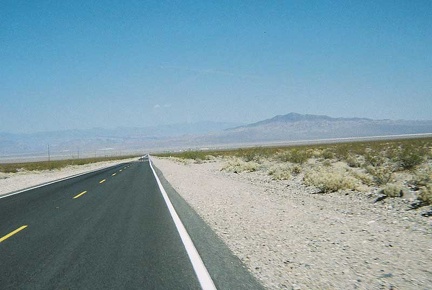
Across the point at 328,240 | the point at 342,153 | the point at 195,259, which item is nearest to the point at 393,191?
the point at 328,240

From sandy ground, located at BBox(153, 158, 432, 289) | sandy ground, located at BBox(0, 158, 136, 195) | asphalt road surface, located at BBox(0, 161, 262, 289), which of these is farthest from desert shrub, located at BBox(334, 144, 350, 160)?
sandy ground, located at BBox(0, 158, 136, 195)

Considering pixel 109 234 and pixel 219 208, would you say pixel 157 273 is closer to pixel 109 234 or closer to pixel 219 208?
pixel 109 234

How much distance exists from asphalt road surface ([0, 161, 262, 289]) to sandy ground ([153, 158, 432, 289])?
1.67 feet

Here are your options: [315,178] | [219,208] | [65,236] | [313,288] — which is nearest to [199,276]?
[313,288]

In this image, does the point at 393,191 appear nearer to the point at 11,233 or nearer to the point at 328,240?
the point at 328,240

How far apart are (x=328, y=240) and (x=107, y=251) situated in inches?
151

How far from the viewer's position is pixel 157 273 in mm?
5141

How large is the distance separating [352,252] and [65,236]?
539cm

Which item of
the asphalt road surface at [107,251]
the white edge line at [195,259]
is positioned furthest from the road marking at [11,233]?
the white edge line at [195,259]

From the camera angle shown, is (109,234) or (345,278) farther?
(109,234)

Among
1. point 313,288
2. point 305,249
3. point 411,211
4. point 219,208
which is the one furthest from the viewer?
point 219,208

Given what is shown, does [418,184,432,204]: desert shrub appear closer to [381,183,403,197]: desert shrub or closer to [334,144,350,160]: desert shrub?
[381,183,403,197]: desert shrub

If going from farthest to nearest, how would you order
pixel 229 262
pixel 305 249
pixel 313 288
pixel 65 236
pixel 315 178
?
pixel 315 178
pixel 65 236
pixel 305 249
pixel 229 262
pixel 313 288

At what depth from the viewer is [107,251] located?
20.7 ft
